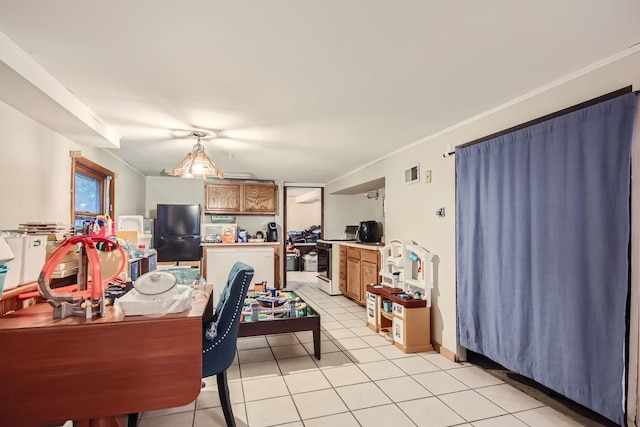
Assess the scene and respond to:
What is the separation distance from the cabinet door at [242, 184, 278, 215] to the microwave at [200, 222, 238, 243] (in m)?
0.52

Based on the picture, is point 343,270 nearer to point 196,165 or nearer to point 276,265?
point 276,265

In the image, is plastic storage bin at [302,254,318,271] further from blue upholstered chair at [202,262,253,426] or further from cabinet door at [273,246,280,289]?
blue upholstered chair at [202,262,253,426]

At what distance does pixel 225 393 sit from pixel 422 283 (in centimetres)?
213

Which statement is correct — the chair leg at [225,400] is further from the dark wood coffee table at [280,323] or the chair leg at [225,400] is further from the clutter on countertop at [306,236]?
the clutter on countertop at [306,236]

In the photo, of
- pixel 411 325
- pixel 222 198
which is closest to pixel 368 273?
pixel 411 325

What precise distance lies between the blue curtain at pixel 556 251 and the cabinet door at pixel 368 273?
1.72 m

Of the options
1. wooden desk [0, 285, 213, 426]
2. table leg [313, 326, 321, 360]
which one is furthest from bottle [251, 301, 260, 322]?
wooden desk [0, 285, 213, 426]

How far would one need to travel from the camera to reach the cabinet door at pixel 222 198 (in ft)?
19.6

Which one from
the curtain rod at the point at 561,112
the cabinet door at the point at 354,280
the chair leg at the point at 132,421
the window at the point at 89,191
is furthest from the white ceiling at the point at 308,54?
the cabinet door at the point at 354,280

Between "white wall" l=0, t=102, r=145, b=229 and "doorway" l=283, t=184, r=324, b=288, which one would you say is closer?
"white wall" l=0, t=102, r=145, b=229

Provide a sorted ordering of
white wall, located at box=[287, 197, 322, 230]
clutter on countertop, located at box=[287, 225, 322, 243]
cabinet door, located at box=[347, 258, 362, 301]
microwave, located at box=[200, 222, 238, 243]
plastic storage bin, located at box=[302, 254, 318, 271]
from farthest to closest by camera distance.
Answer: white wall, located at box=[287, 197, 322, 230]
clutter on countertop, located at box=[287, 225, 322, 243]
plastic storage bin, located at box=[302, 254, 318, 271]
microwave, located at box=[200, 222, 238, 243]
cabinet door, located at box=[347, 258, 362, 301]

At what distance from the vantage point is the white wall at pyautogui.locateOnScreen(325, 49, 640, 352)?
1874mm

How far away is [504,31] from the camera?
1.54 metres

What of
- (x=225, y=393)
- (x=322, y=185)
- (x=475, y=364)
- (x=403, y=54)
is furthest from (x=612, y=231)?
(x=322, y=185)
